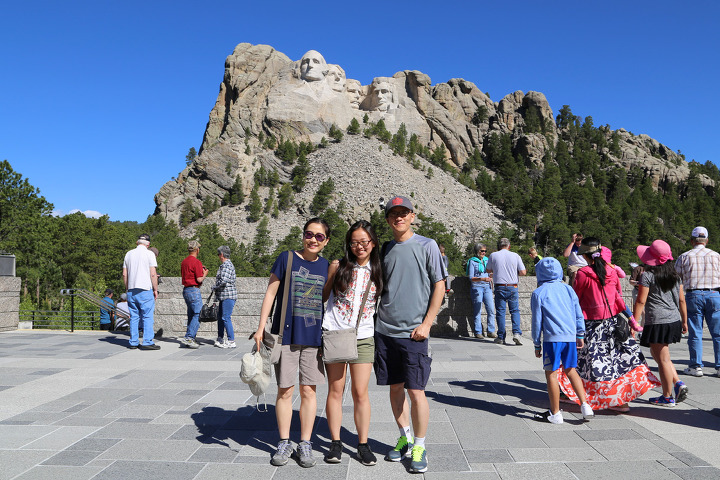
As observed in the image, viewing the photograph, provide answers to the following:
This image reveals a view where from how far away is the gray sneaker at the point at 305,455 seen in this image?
145 inches

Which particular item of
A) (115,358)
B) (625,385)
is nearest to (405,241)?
(625,385)

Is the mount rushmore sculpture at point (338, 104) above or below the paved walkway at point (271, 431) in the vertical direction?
above

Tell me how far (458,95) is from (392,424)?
14281 cm

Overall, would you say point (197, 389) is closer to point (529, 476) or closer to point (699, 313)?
point (529, 476)

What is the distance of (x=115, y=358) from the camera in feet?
26.0

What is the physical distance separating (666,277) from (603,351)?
1.18 m

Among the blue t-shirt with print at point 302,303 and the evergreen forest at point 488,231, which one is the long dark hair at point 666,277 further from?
the evergreen forest at point 488,231

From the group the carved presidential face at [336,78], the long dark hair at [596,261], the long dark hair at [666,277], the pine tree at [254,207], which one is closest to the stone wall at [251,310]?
the long dark hair at [666,277]

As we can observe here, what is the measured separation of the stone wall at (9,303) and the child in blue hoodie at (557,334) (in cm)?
1118

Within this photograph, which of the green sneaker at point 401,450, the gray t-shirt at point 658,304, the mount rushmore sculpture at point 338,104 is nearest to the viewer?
the green sneaker at point 401,450

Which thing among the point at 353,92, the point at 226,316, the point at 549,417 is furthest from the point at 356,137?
the point at 549,417

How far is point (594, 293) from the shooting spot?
16.9 feet

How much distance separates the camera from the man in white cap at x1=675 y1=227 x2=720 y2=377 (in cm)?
645

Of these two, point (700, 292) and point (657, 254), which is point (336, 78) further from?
point (657, 254)
